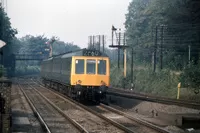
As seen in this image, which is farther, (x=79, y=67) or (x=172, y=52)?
(x=172, y=52)

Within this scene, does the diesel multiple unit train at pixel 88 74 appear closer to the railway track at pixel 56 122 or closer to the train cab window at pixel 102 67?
the train cab window at pixel 102 67

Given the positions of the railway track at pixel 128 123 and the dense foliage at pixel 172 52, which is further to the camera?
the dense foliage at pixel 172 52

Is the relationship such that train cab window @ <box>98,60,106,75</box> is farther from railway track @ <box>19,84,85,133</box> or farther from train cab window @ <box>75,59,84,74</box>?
railway track @ <box>19,84,85,133</box>

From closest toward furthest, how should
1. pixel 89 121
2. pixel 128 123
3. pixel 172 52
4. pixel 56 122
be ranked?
pixel 128 123
pixel 56 122
pixel 89 121
pixel 172 52

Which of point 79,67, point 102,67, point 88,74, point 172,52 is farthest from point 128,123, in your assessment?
point 172,52

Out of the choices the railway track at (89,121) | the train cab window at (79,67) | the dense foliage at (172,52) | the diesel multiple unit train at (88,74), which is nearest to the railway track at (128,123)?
the railway track at (89,121)

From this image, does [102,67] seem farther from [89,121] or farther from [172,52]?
[172,52]

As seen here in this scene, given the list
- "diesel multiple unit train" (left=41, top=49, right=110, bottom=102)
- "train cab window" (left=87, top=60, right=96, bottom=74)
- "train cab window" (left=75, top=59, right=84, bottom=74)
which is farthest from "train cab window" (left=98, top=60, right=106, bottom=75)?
"train cab window" (left=75, top=59, right=84, bottom=74)

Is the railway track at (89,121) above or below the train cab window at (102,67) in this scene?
below

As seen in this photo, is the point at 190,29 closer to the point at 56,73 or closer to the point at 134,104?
the point at 56,73

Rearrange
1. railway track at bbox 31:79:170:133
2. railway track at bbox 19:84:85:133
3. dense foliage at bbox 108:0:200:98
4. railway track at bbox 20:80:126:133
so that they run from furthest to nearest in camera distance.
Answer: dense foliage at bbox 108:0:200:98 < railway track at bbox 20:80:126:133 < railway track at bbox 19:84:85:133 < railway track at bbox 31:79:170:133

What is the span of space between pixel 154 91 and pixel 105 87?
42.6 ft

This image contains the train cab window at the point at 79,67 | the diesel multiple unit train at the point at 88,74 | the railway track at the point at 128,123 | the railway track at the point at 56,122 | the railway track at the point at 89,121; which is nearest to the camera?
the railway track at the point at 128,123

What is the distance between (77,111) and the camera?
18922 millimetres
